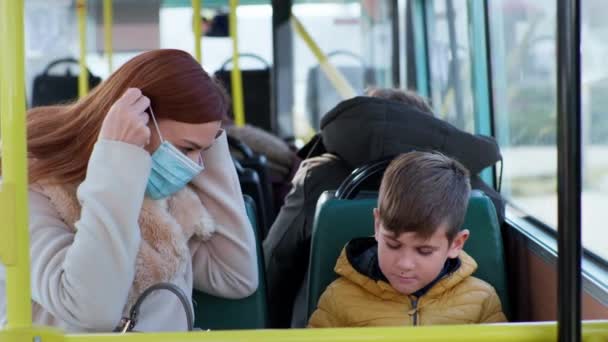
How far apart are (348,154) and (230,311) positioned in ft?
3.32

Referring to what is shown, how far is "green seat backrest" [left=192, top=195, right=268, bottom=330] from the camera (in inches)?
107

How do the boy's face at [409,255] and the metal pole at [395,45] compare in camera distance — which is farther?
the metal pole at [395,45]

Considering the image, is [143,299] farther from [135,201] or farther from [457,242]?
[457,242]

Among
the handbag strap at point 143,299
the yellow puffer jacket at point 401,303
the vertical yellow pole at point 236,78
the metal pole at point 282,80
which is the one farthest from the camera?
the metal pole at point 282,80

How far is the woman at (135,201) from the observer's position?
6.75ft

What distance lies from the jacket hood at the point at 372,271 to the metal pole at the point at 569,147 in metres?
1.09

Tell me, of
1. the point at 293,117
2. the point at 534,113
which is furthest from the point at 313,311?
the point at 293,117

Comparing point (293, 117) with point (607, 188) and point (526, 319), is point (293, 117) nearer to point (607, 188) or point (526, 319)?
point (607, 188)

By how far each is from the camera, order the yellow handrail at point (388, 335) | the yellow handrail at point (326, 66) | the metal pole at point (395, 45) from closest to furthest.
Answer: the yellow handrail at point (388, 335) < the metal pole at point (395, 45) < the yellow handrail at point (326, 66)

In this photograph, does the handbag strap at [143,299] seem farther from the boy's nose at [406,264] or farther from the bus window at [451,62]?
the bus window at [451,62]

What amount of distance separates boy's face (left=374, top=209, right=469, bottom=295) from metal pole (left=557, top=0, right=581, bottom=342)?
0.97 m

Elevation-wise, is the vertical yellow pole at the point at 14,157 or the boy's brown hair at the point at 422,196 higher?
the vertical yellow pole at the point at 14,157

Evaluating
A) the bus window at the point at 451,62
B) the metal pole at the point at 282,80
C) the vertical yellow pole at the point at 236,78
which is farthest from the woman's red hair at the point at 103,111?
the metal pole at the point at 282,80

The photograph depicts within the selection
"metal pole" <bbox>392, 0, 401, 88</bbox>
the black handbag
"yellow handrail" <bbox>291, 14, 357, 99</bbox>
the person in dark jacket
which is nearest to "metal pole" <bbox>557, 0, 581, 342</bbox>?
the person in dark jacket
